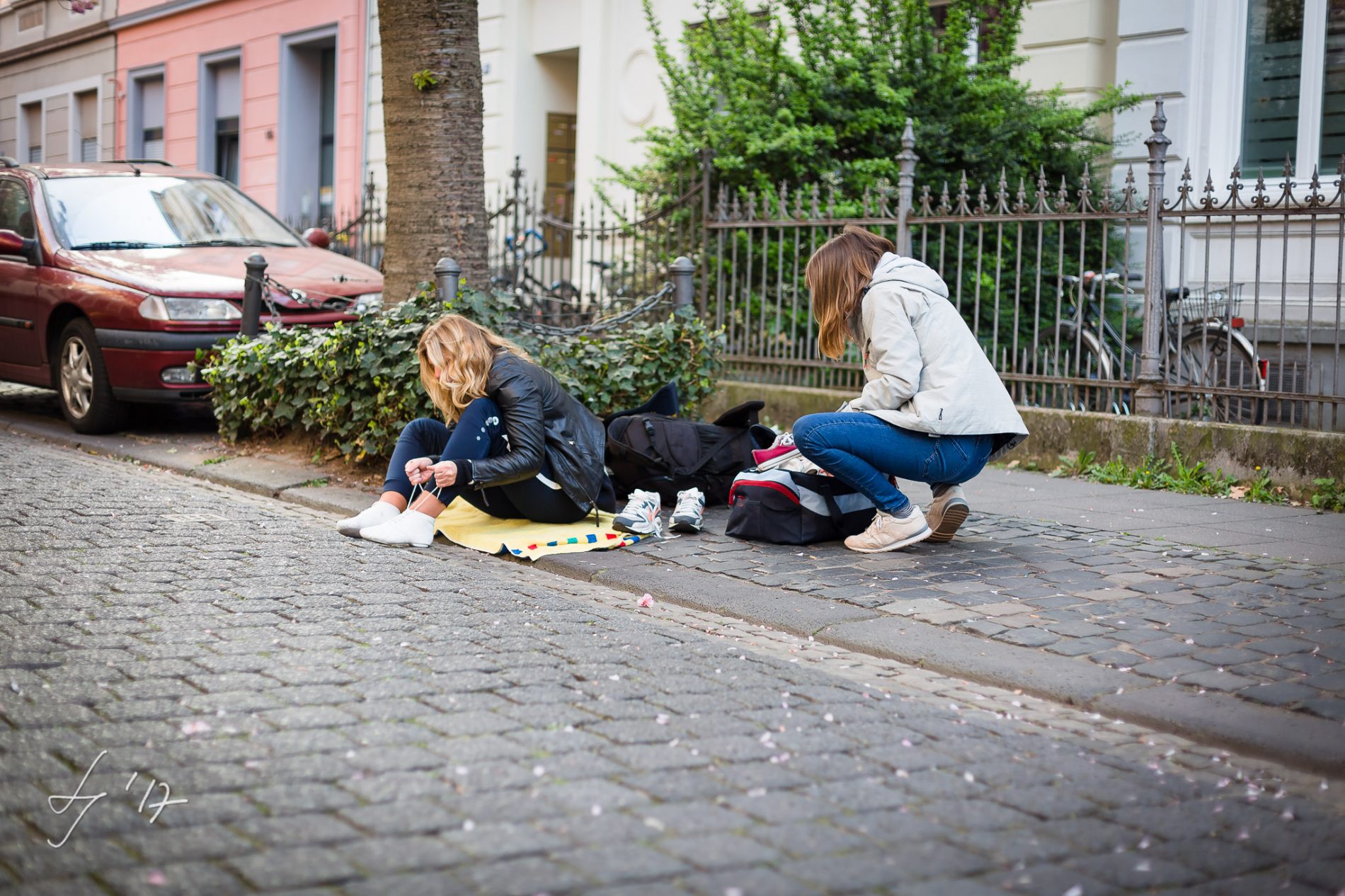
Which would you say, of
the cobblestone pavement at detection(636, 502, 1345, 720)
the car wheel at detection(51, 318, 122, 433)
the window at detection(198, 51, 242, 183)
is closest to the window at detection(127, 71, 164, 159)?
the window at detection(198, 51, 242, 183)

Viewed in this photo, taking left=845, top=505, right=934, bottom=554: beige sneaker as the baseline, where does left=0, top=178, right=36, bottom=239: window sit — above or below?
above

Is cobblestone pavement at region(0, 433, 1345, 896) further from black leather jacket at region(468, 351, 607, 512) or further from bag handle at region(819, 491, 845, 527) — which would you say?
bag handle at region(819, 491, 845, 527)

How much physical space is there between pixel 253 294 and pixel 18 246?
208 centimetres

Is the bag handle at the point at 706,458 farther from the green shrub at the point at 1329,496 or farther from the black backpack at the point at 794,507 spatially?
the green shrub at the point at 1329,496

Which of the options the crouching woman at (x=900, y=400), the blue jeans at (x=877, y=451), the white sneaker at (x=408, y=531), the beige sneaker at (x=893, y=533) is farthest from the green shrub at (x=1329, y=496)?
the white sneaker at (x=408, y=531)

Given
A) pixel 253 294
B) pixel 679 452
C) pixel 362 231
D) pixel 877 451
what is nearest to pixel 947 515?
pixel 877 451

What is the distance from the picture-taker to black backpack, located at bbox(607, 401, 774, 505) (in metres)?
6.76

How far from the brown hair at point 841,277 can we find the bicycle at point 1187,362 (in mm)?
2766

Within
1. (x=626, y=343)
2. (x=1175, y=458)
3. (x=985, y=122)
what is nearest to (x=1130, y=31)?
(x=985, y=122)

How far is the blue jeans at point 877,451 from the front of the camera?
18.9 feet

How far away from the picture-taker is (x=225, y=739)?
10.8 feet

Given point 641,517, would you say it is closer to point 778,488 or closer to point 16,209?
point 778,488

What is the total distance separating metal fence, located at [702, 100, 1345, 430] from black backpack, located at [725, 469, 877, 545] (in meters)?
2.01

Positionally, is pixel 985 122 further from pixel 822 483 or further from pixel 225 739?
pixel 225 739
